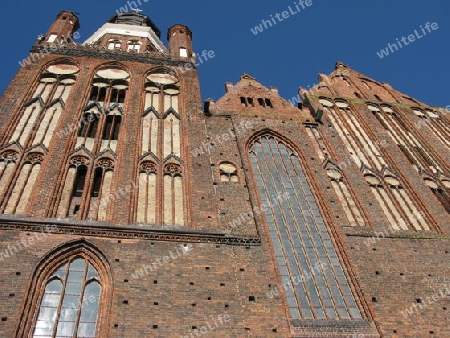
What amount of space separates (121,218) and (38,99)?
5.61 metres

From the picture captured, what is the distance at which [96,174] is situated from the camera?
440 inches

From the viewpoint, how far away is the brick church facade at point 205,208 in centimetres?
831

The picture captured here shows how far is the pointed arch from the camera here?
7.73 m

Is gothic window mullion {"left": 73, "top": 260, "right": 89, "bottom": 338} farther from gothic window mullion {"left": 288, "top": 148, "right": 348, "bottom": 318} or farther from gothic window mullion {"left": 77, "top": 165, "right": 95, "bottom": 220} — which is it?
gothic window mullion {"left": 288, "top": 148, "right": 348, "bottom": 318}

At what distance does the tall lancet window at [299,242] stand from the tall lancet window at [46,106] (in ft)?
17.3

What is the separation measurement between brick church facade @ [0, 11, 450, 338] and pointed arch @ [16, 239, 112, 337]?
0.02 meters

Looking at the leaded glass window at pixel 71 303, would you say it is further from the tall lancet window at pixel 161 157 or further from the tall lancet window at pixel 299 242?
the tall lancet window at pixel 299 242

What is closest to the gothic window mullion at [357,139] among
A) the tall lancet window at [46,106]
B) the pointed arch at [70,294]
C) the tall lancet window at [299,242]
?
the tall lancet window at [299,242]

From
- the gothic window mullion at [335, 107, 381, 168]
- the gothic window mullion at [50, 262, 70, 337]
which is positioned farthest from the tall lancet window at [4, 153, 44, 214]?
Result: the gothic window mullion at [335, 107, 381, 168]

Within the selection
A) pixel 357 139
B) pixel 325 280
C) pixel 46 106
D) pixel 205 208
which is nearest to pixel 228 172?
pixel 205 208

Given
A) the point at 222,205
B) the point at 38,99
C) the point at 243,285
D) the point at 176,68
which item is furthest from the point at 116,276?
the point at 176,68

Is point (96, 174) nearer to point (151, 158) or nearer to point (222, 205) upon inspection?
point (151, 158)

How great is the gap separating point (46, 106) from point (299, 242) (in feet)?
25.2

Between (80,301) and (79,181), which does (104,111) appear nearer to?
(79,181)
